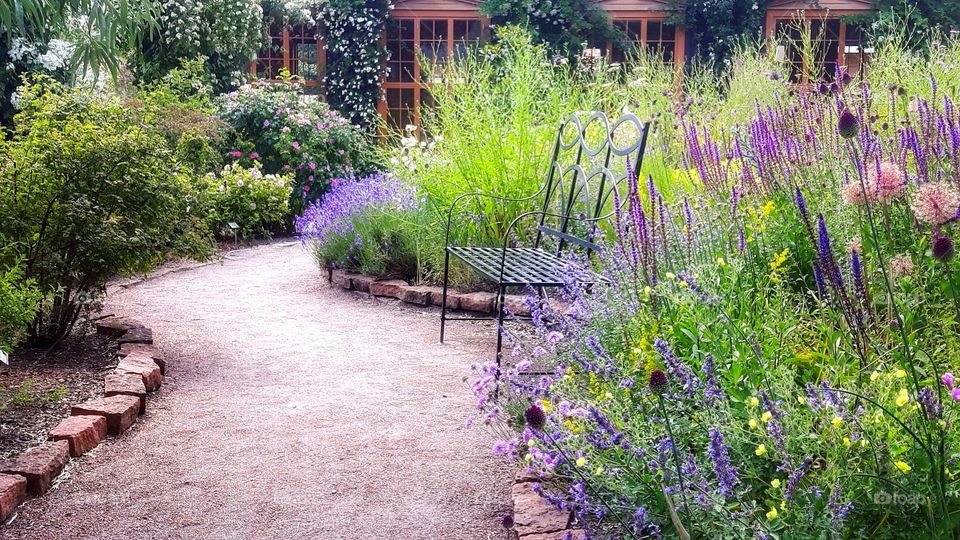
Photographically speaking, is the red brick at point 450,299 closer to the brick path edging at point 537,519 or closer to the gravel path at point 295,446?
the gravel path at point 295,446

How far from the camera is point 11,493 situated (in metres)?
2.80

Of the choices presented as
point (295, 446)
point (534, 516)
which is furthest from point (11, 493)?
point (534, 516)

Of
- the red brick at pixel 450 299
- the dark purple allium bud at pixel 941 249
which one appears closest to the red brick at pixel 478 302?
the red brick at pixel 450 299

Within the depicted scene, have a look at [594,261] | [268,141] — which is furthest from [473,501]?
[268,141]

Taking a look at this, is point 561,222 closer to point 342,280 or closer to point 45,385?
point 342,280

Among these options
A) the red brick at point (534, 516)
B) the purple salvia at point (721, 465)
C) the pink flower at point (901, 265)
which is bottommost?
the red brick at point (534, 516)

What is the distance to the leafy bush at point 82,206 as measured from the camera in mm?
4141

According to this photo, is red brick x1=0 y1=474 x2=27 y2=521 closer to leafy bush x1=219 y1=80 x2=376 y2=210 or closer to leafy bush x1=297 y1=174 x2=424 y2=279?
leafy bush x1=297 y1=174 x2=424 y2=279

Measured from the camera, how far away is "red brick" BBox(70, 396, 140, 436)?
347 centimetres

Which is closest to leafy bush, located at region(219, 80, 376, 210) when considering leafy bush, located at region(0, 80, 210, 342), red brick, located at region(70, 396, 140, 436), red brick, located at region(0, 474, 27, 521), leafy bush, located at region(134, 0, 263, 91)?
leafy bush, located at region(134, 0, 263, 91)

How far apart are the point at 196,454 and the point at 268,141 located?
7.94 metres

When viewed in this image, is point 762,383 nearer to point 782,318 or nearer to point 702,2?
point 782,318

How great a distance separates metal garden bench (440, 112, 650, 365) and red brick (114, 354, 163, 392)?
147 cm

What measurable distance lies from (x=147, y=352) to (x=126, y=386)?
614 millimetres
